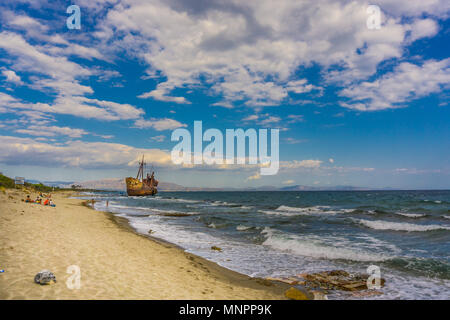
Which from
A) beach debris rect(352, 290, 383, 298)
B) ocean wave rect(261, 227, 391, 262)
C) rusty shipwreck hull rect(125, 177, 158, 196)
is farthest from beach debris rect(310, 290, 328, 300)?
rusty shipwreck hull rect(125, 177, 158, 196)

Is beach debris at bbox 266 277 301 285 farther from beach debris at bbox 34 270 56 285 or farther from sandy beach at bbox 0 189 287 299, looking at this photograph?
beach debris at bbox 34 270 56 285

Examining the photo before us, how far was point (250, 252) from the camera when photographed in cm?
1449

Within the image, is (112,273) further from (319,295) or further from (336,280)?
(336,280)

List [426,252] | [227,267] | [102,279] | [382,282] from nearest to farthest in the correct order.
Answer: [102,279], [382,282], [227,267], [426,252]

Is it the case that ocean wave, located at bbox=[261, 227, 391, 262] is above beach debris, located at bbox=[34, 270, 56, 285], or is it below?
below

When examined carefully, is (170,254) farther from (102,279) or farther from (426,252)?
(426,252)

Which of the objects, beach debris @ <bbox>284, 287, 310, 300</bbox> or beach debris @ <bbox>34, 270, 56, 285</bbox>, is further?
beach debris @ <bbox>284, 287, 310, 300</bbox>

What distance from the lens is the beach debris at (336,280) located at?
8.82 m

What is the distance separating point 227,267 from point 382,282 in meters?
6.30

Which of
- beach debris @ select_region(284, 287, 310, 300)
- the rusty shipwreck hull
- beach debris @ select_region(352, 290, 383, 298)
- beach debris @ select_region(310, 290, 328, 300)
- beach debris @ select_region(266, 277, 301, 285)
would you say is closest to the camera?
beach debris @ select_region(284, 287, 310, 300)

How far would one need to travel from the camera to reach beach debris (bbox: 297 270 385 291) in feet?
28.9

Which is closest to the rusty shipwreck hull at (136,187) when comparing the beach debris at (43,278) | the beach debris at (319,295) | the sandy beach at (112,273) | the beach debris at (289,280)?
the sandy beach at (112,273)
